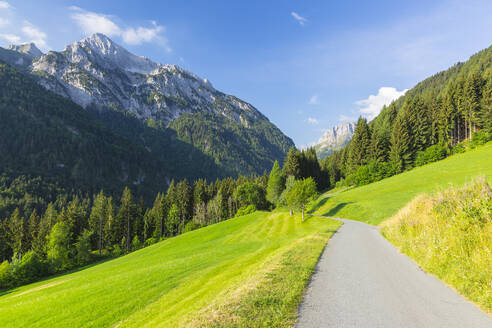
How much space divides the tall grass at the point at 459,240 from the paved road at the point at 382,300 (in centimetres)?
57

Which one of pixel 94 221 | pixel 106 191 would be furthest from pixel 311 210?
pixel 106 191

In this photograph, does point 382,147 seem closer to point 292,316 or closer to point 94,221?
point 292,316

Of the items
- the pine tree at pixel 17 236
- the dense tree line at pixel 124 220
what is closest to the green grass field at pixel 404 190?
the dense tree line at pixel 124 220

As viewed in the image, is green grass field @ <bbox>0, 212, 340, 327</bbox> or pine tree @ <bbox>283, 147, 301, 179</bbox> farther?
pine tree @ <bbox>283, 147, 301, 179</bbox>

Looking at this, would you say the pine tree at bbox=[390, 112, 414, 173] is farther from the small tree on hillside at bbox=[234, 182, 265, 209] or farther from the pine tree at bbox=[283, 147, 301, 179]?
the small tree on hillside at bbox=[234, 182, 265, 209]

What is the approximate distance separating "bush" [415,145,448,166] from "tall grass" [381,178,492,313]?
67.1m

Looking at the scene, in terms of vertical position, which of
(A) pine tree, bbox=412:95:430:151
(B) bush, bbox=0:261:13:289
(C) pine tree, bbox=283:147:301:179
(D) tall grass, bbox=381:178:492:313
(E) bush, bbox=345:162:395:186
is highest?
(A) pine tree, bbox=412:95:430:151

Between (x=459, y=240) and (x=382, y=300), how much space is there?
5.23m

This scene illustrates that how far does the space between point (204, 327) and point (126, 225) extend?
86972 millimetres

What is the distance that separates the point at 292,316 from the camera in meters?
5.45

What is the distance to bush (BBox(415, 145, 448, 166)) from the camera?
6253 cm

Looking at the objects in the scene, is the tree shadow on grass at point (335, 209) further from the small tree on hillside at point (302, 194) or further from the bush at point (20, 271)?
the bush at point (20, 271)

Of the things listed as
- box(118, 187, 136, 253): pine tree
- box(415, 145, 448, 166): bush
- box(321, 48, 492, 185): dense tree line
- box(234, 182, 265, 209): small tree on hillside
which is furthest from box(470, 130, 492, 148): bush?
box(118, 187, 136, 253): pine tree

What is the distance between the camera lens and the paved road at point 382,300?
523cm
